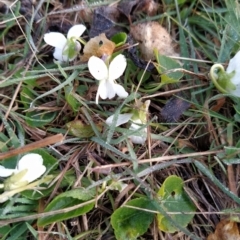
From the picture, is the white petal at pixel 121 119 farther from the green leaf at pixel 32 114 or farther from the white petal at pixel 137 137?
the green leaf at pixel 32 114

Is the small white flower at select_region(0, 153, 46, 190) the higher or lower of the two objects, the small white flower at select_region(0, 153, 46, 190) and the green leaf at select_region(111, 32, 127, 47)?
the lower

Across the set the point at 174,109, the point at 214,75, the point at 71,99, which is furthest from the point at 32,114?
the point at 214,75

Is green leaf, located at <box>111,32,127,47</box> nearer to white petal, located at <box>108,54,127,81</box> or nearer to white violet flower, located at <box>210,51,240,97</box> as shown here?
white petal, located at <box>108,54,127,81</box>

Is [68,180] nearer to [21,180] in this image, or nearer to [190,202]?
[21,180]

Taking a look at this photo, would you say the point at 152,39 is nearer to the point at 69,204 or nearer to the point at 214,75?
the point at 214,75

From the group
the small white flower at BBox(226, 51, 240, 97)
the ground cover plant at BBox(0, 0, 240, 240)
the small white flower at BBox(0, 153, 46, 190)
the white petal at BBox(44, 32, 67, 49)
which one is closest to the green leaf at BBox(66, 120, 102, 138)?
the ground cover plant at BBox(0, 0, 240, 240)
